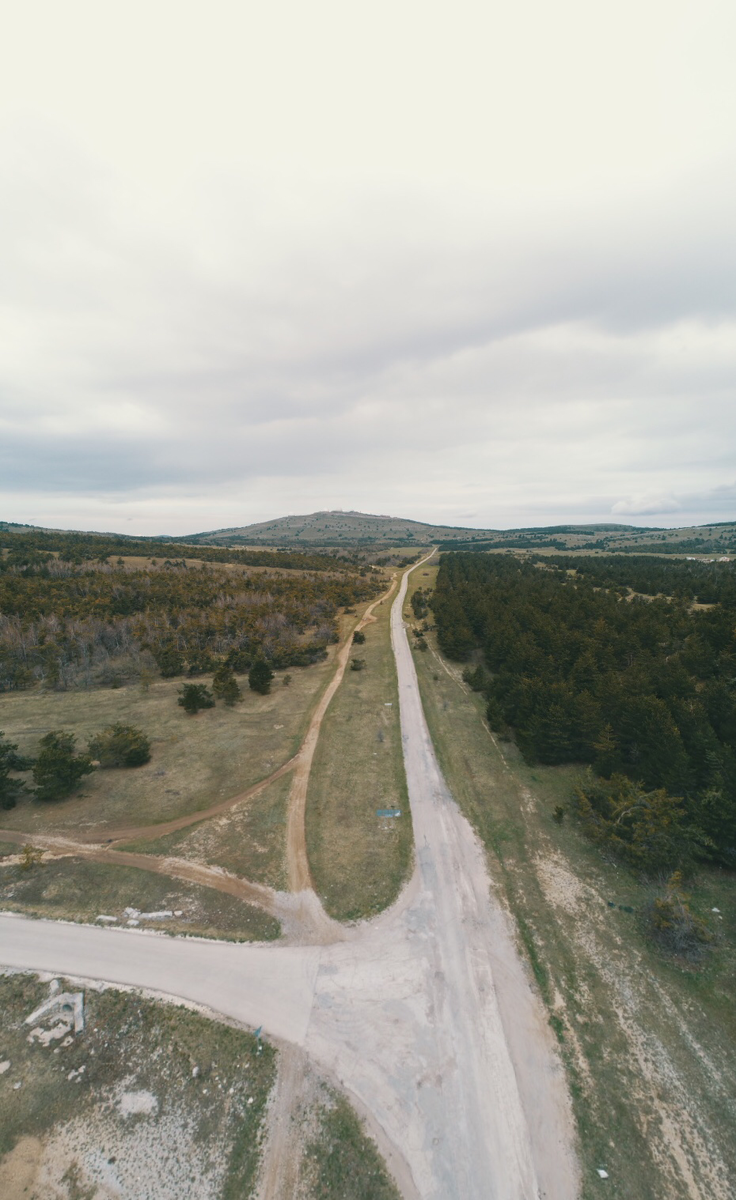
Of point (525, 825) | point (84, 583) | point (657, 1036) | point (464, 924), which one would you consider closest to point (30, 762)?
point (464, 924)

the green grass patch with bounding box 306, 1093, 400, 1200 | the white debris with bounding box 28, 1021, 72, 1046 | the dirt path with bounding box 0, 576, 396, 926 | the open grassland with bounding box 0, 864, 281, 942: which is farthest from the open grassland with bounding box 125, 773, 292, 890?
the green grass patch with bounding box 306, 1093, 400, 1200

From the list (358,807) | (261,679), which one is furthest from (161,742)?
(358,807)

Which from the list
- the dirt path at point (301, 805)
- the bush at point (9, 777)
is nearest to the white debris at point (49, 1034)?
the dirt path at point (301, 805)

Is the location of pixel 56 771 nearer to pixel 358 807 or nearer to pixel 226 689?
pixel 226 689

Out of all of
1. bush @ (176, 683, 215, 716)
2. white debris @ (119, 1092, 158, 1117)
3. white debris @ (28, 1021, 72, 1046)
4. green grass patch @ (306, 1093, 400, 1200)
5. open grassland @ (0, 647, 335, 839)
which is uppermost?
bush @ (176, 683, 215, 716)

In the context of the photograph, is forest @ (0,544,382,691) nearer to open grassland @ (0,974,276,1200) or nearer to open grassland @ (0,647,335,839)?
open grassland @ (0,647,335,839)
